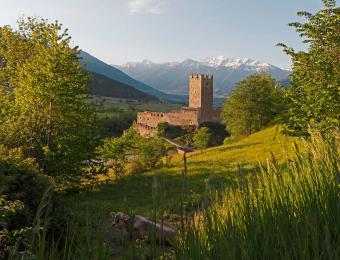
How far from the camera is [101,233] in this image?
2176 mm

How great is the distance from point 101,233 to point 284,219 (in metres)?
1.40

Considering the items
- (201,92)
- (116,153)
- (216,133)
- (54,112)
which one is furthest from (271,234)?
(201,92)

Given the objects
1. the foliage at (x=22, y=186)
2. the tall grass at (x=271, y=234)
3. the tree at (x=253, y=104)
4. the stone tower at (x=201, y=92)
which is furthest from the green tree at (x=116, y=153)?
the stone tower at (x=201, y=92)

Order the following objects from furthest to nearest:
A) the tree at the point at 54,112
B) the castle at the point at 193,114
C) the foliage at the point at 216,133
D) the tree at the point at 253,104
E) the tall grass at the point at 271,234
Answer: the castle at the point at 193,114, the foliage at the point at 216,133, the tree at the point at 253,104, the tree at the point at 54,112, the tall grass at the point at 271,234

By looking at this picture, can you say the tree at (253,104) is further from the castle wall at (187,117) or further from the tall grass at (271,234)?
the tall grass at (271,234)

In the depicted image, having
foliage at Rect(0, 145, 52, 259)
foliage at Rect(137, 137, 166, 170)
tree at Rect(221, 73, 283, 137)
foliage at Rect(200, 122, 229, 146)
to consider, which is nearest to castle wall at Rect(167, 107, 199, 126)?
foliage at Rect(200, 122, 229, 146)

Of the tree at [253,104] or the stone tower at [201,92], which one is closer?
the tree at [253,104]

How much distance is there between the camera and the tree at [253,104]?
63.9m

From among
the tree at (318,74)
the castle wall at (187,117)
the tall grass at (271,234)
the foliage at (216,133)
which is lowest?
the foliage at (216,133)

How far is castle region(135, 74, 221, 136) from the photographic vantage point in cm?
12194

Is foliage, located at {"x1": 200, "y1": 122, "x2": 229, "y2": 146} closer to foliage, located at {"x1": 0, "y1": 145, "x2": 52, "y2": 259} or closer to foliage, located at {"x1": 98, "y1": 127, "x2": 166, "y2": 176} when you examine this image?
foliage, located at {"x1": 98, "y1": 127, "x2": 166, "y2": 176}

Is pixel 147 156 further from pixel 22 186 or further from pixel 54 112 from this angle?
pixel 22 186

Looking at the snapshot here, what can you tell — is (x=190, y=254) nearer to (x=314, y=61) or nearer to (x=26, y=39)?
(x=314, y=61)

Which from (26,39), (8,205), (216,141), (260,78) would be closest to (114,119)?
(216,141)
